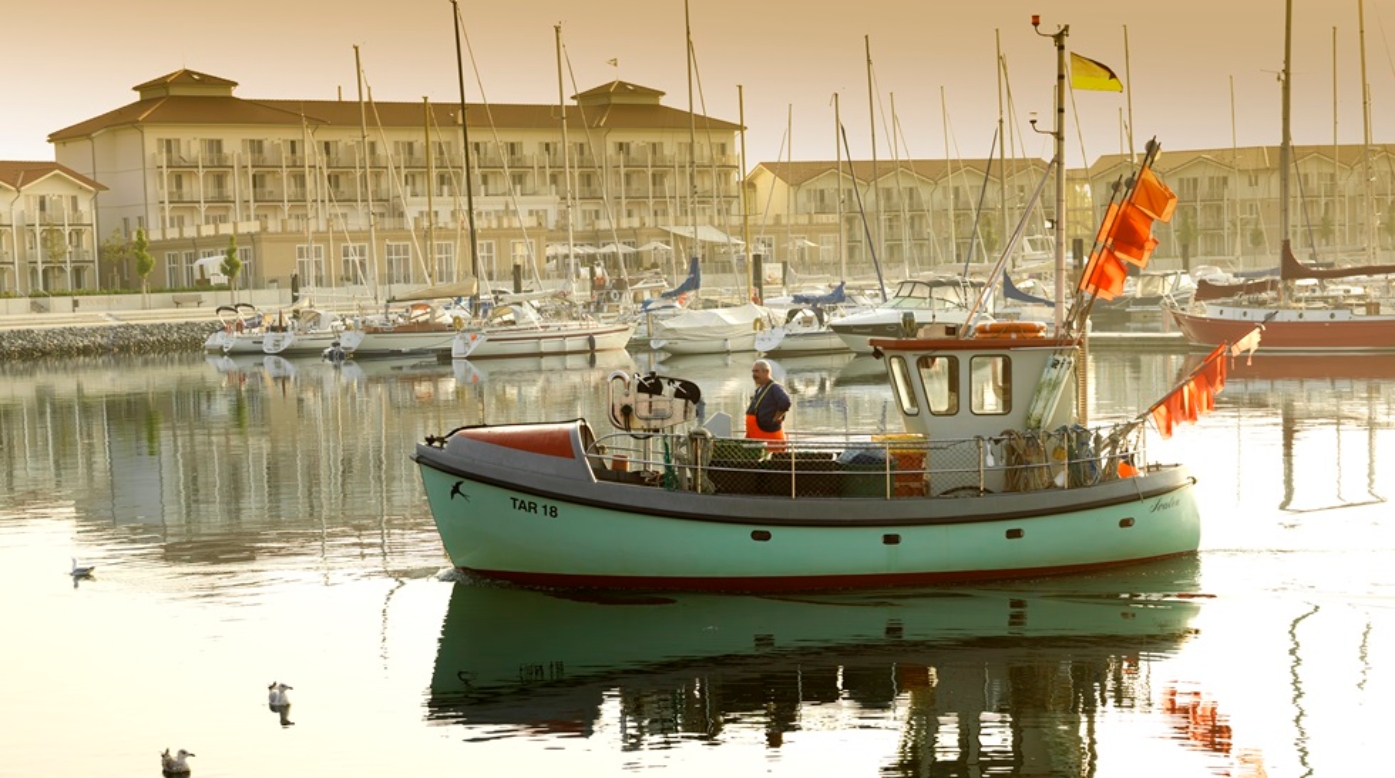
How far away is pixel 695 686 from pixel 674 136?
14603 cm

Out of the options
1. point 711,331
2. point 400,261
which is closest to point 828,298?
point 711,331

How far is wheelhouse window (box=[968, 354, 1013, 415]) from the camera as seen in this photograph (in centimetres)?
2323

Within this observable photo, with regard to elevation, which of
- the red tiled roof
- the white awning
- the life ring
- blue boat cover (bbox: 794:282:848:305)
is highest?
the red tiled roof

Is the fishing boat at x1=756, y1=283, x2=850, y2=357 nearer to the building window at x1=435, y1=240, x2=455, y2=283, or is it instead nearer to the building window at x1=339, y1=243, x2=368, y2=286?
the building window at x1=339, y1=243, x2=368, y2=286

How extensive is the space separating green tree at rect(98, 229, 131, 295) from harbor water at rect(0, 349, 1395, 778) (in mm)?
99448

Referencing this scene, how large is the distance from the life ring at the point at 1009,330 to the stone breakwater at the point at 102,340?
7477cm

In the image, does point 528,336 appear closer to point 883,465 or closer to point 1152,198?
point 1152,198

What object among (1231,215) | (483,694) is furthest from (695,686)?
(1231,215)

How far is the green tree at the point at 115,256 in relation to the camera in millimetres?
128250

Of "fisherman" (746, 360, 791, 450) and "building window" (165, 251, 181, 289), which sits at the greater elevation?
"building window" (165, 251, 181, 289)

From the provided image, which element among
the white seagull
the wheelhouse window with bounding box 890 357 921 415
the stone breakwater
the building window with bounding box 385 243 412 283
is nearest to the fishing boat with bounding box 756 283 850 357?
the stone breakwater

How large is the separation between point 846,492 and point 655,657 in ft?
11.9

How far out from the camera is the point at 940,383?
23172 mm

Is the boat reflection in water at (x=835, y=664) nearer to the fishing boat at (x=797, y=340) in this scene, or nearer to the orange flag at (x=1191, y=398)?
the orange flag at (x=1191, y=398)
